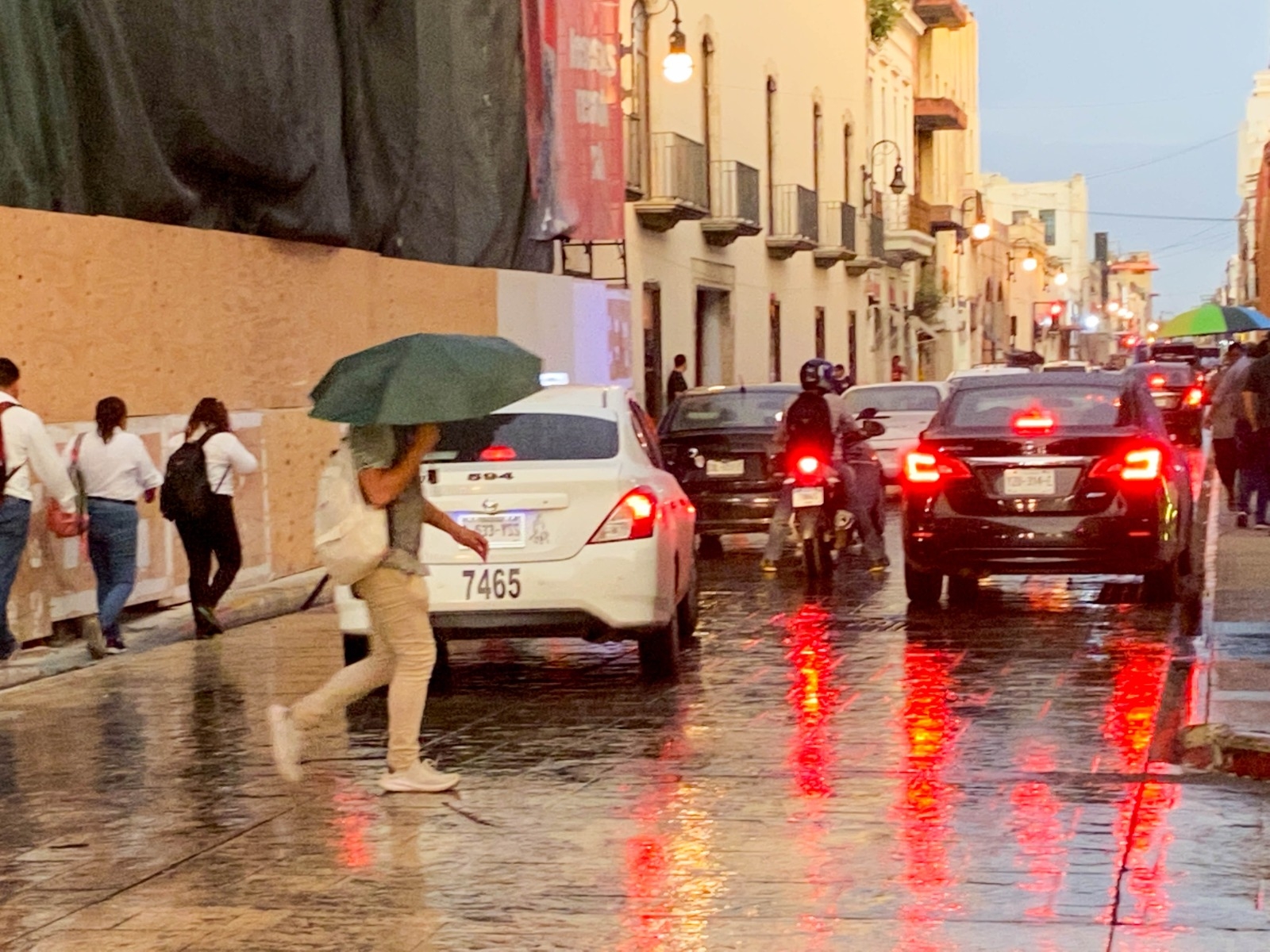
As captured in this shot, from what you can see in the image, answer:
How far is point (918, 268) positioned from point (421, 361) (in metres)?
55.5

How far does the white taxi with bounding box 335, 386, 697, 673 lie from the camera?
1140 centimetres

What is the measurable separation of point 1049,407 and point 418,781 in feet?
25.0

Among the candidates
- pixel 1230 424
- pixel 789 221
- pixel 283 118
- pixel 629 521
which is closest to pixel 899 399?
pixel 1230 424

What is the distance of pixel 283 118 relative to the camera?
1928 cm

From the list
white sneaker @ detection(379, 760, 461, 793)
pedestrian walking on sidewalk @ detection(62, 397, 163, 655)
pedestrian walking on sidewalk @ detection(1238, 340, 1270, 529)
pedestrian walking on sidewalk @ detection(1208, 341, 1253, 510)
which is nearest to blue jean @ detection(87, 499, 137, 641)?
pedestrian walking on sidewalk @ detection(62, 397, 163, 655)

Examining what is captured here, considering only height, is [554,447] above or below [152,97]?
below

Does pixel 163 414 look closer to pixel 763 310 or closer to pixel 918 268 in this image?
pixel 763 310

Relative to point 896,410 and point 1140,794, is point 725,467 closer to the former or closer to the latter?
point 896,410

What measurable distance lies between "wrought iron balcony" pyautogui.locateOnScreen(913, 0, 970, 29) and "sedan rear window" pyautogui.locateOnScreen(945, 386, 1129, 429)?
150 feet

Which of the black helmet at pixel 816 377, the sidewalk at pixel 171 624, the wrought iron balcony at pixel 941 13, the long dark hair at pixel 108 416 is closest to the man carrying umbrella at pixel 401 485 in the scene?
the sidewalk at pixel 171 624

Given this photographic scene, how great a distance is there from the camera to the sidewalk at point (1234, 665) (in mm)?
9195

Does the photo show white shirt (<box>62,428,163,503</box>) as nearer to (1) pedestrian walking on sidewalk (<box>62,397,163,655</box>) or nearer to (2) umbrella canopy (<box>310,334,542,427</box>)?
(1) pedestrian walking on sidewalk (<box>62,397,163,655</box>)

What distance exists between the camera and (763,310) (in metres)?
42.5

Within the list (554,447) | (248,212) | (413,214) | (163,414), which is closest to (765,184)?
(413,214)
